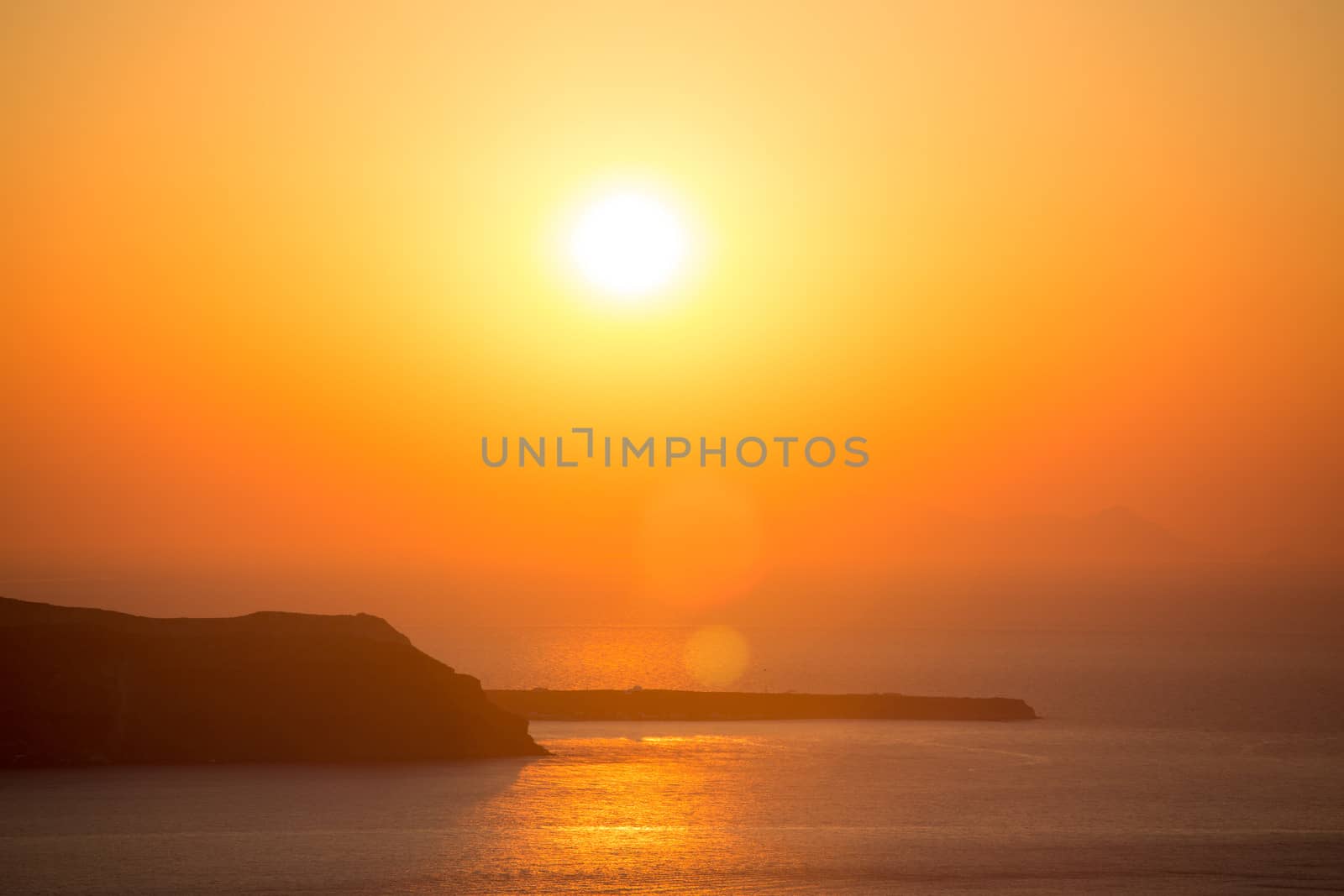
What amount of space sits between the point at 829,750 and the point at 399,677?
2549 cm

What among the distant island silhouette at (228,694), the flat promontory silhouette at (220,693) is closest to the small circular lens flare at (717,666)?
the distant island silhouette at (228,694)

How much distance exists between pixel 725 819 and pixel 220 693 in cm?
2537

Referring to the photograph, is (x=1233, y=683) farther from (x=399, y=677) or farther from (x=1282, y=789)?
(x=399, y=677)

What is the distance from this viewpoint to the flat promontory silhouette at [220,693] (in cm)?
5616

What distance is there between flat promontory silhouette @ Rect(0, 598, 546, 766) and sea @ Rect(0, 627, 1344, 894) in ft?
6.83

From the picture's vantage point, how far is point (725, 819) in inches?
1866

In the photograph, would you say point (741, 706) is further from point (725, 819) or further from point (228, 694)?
point (725, 819)

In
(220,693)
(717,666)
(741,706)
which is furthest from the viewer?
(717,666)

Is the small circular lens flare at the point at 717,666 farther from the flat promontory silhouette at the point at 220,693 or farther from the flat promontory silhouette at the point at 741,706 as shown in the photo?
the flat promontory silhouette at the point at 220,693

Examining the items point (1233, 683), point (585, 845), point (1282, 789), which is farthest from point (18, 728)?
point (1233, 683)

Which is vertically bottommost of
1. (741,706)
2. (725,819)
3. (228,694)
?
(741,706)

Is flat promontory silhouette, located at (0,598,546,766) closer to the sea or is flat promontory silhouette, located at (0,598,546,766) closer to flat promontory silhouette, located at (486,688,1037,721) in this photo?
the sea

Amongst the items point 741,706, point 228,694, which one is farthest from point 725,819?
point 741,706

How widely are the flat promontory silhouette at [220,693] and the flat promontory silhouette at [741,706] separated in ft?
106
